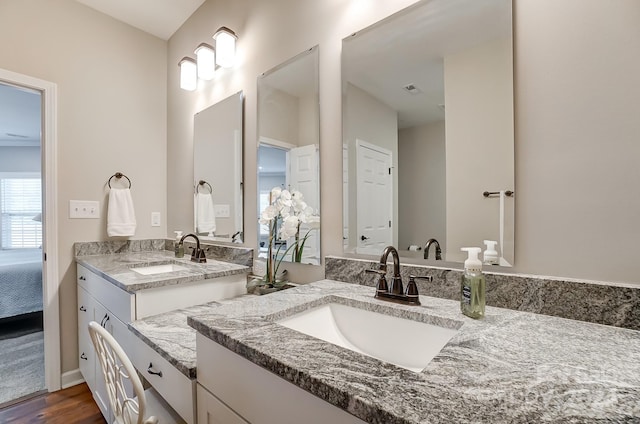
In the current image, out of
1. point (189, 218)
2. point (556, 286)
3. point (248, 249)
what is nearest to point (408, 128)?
point (556, 286)

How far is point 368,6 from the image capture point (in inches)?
49.2

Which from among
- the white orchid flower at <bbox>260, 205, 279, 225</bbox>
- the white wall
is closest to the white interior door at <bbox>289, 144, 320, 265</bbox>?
the white orchid flower at <bbox>260, 205, 279, 225</bbox>

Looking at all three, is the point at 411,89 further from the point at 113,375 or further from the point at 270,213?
the point at 113,375

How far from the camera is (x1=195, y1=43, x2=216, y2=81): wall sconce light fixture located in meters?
2.03

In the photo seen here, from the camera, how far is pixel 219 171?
2029 millimetres

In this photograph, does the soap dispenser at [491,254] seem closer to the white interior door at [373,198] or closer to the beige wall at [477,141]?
the beige wall at [477,141]

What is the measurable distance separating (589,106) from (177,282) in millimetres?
1645

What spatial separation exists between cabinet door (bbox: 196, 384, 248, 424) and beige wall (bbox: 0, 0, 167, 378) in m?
1.92

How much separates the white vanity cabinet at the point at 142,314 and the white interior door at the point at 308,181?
0.53 metres

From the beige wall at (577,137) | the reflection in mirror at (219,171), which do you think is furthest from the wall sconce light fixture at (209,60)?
the beige wall at (577,137)

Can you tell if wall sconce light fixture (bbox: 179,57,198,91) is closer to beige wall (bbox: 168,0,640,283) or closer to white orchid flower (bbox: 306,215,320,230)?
white orchid flower (bbox: 306,215,320,230)

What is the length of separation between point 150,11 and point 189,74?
58 cm

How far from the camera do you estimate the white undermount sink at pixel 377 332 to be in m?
0.83

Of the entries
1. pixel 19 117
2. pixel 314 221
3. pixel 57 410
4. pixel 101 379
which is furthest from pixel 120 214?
pixel 19 117
